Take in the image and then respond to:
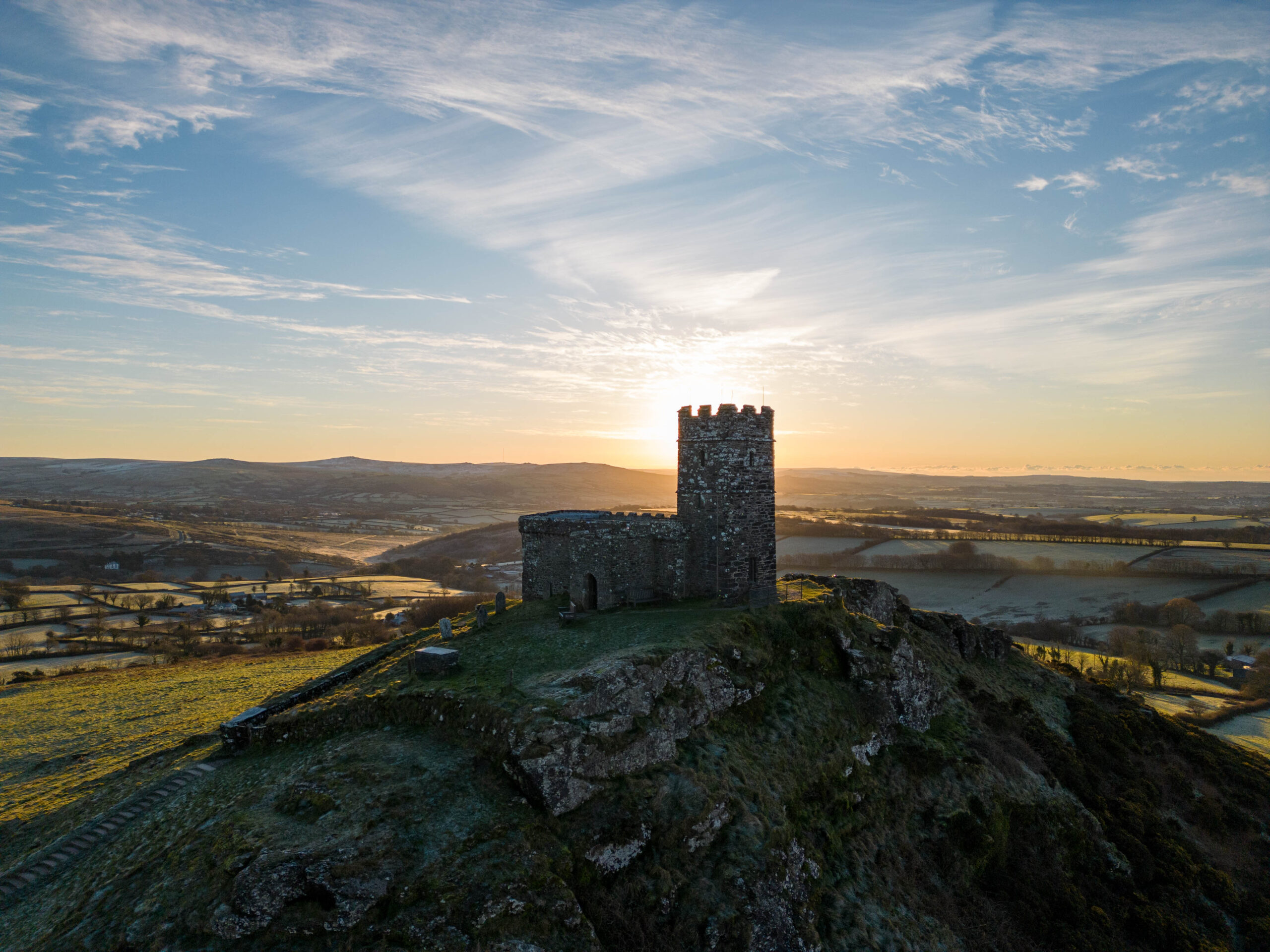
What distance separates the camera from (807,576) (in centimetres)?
4219

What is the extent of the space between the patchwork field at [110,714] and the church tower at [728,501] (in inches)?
945

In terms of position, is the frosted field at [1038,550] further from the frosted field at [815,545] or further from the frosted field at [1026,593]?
the frosted field at [1026,593]

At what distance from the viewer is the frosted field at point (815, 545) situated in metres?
115

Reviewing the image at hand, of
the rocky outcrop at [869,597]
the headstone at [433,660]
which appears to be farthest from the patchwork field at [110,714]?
the rocky outcrop at [869,597]

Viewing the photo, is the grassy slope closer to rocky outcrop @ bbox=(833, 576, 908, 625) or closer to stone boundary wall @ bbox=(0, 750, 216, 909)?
stone boundary wall @ bbox=(0, 750, 216, 909)

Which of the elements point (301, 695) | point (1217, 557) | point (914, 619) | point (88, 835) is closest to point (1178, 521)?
point (1217, 557)

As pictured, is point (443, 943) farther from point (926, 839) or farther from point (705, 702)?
point (926, 839)

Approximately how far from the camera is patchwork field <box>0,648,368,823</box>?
26.8 m

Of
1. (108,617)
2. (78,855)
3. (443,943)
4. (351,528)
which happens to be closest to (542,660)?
(443,943)

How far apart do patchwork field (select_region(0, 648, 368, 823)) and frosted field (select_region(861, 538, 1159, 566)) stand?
93.0 metres

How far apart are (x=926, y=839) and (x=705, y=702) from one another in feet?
34.1

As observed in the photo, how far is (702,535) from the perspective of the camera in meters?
31.2

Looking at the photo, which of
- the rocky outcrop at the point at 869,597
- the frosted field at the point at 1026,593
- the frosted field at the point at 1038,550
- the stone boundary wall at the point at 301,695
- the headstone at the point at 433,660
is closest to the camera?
the stone boundary wall at the point at 301,695

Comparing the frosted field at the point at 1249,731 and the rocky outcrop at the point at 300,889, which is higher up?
the rocky outcrop at the point at 300,889
